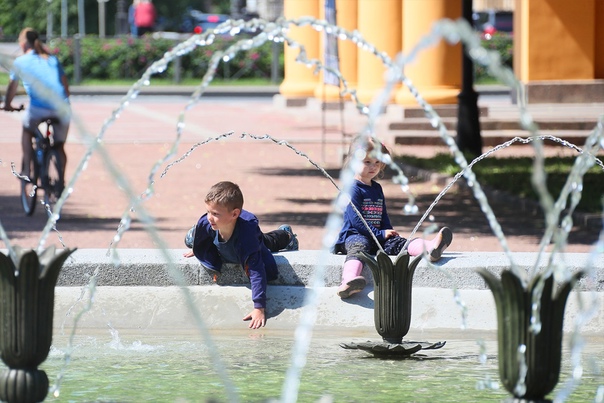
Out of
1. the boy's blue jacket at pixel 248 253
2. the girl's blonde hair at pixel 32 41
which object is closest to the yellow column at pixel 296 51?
the girl's blonde hair at pixel 32 41

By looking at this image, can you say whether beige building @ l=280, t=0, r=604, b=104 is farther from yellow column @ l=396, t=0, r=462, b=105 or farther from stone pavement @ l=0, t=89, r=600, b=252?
stone pavement @ l=0, t=89, r=600, b=252

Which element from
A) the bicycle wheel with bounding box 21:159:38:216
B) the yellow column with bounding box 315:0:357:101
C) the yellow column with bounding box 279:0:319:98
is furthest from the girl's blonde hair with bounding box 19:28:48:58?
the yellow column with bounding box 279:0:319:98

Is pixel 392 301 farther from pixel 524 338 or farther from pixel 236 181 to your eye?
pixel 236 181

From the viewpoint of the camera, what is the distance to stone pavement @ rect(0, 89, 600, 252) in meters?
10.6

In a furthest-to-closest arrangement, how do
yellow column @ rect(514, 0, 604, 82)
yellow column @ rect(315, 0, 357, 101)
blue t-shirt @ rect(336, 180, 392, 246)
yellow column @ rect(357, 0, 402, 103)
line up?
yellow column @ rect(315, 0, 357, 101)
yellow column @ rect(514, 0, 604, 82)
yellow column @ rect(357, 0, 402, 103)
blue t-shirt @ rect(336, 180, 392, 246)

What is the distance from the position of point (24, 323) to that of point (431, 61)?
58.2ft

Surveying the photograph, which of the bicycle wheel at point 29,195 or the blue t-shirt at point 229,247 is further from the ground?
the blue t-shirt at point 229,247

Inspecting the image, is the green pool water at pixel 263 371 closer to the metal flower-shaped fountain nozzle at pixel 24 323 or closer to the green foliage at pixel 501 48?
the metal flower-shaped fountain nozzle at pixel 24 323

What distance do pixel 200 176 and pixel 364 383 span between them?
32.1ft

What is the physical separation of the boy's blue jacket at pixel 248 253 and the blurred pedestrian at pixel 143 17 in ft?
116

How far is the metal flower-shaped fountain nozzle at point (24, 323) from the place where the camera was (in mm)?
4602

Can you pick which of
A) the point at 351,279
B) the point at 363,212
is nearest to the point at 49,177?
the point at 363,212

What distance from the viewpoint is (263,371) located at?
591cm

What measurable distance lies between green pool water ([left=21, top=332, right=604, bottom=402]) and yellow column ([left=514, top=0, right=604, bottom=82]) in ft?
56.4
